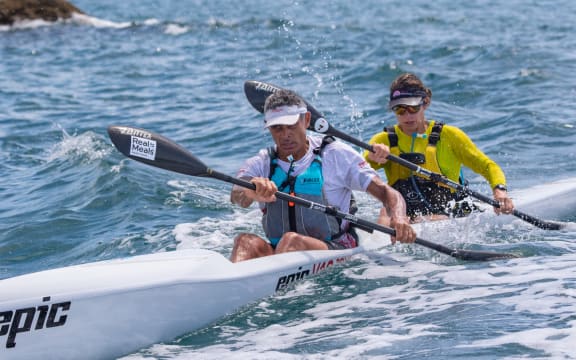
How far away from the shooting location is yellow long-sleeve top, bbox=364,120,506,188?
6766 mm

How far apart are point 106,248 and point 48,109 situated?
639cm

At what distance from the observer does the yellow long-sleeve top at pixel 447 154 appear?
677cm

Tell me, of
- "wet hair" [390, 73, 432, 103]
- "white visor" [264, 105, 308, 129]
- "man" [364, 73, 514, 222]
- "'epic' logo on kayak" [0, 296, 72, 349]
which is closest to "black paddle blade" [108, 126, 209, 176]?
"white visor" [264, 105, 308, 129]

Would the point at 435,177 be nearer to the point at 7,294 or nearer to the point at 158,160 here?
the point at 158,160

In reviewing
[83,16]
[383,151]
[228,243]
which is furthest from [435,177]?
[83,16]

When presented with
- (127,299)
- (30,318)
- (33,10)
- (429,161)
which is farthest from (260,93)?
(33,10)

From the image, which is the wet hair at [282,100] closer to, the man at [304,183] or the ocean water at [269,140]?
the man at [304,183]

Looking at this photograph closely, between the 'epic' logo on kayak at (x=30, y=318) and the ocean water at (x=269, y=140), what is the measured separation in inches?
20.1

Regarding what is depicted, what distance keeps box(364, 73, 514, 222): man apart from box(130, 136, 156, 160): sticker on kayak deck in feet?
6.15

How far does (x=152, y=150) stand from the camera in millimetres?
5438

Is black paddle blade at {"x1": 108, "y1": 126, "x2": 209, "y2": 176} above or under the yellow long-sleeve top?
above

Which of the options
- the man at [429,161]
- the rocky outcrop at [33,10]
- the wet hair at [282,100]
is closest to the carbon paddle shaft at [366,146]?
the man at [429,161]

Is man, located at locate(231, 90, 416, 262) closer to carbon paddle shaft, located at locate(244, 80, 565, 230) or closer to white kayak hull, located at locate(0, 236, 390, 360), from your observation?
white kayak hull, located at locate(0, 236, 390, 360)

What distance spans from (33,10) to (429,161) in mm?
16730
